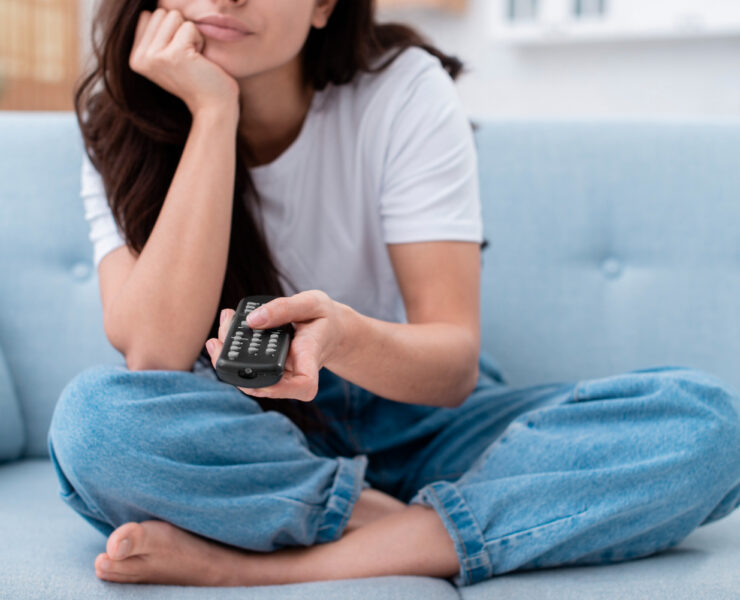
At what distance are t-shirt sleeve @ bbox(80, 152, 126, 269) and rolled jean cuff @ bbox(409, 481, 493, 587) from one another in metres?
0.47

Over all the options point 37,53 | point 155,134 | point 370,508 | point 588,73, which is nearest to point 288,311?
point 370,508

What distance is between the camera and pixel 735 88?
241 cm

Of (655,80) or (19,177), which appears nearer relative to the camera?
(19,177)

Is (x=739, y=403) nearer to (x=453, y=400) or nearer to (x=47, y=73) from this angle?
(x=453, y=400)

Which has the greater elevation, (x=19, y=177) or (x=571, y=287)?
(x=19, y=177)

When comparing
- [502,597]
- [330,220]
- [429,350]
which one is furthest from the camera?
[330,220]

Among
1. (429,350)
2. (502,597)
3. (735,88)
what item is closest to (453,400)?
(429,350)

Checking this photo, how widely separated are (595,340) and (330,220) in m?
0.41

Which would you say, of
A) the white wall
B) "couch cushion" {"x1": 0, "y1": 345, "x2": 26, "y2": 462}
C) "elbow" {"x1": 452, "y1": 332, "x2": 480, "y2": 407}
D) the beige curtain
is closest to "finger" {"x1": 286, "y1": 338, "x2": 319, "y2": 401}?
"elbow" {"x1": 452, "y1": 332, "x2": 480, "y2": 407}

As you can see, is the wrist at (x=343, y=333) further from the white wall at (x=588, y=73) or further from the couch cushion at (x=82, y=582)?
the white wall at (x=588, y=73)

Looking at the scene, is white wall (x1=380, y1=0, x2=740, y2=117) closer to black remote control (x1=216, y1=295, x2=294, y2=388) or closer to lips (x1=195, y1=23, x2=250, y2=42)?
lips (x1=195, y1=23, x2=250, y2=42)

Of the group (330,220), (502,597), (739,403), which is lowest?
(502,597)

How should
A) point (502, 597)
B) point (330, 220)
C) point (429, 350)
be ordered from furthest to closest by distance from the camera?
point (330, 220)
point (429, 350)
point (502, 597)

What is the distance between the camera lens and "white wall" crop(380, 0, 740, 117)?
7.99 ft
